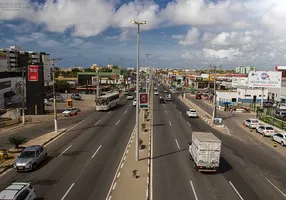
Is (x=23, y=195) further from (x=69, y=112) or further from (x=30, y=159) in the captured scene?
(x=69, y=112)

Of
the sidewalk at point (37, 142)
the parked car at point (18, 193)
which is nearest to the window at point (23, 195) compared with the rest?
the parked car at point (18, 193)

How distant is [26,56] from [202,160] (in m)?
155

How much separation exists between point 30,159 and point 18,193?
697 centimetres

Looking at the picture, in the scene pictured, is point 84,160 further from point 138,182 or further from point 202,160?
point 202,160

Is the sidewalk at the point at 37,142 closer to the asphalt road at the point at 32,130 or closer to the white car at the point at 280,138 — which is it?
the asphalt road at the point at 32,130

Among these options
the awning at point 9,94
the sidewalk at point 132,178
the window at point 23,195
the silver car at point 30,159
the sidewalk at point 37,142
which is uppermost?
the awning at point 9,94

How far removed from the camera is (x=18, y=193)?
1239cm

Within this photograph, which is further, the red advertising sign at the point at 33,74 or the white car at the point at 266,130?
the red advertising sign at the point at 33,74

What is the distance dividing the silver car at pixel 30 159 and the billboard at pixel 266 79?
4921 centimetres

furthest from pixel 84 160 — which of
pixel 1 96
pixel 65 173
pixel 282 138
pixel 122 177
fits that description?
pixel 1 96

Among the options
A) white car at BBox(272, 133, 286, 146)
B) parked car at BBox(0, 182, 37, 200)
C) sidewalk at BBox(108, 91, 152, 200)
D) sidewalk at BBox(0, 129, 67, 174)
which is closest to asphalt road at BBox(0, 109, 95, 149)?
sidewalk at BBox(0, 129, 67, 174)

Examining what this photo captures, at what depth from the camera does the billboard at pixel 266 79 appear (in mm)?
56469

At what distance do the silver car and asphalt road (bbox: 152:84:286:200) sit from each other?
8.77 meters

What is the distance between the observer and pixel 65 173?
18.3 metres
